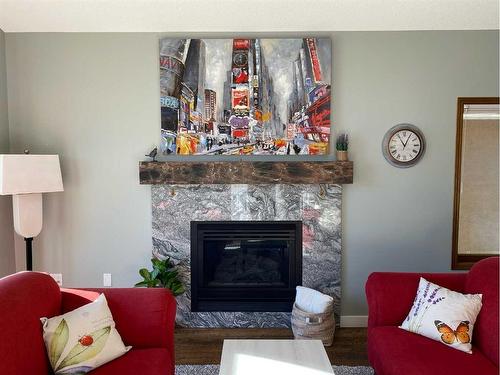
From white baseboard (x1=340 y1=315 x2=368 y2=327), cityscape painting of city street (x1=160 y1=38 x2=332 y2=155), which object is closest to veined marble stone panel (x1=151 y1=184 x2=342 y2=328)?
white baseboard (x1=340 y1=315 x2=368 y2=327)

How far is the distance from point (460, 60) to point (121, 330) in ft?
10.6

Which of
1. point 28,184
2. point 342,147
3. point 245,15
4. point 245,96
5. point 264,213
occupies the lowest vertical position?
point 264,213

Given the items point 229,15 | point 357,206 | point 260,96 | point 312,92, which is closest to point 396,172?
point 357,206

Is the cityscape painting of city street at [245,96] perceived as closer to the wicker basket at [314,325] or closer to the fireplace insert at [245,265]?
the fireplace insert at [245,265]

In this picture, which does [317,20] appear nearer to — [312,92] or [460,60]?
[312,92]

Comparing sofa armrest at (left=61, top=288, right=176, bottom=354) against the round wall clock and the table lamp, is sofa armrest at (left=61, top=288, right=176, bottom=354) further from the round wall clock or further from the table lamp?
the round wall clock

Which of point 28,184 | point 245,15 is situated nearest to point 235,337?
point 28,184

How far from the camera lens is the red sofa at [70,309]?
5.29ft

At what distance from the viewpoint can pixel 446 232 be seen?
3.23 metres

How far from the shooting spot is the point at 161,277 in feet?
10.1

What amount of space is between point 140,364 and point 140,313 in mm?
299

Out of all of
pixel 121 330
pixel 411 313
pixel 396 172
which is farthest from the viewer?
pixel 396 172

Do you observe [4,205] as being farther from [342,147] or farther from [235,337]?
[342,147]

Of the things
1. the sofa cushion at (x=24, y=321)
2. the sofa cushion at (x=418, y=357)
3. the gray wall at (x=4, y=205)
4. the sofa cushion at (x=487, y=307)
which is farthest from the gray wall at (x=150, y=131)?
the sofa cushion at (x=24, y=321)
